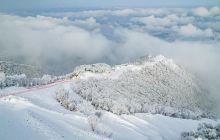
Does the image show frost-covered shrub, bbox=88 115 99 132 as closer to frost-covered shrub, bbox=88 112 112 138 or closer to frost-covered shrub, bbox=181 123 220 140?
frost-covered shrub, bbox=88 112 112 138

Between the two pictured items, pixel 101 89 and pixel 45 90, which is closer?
pixel 45 90

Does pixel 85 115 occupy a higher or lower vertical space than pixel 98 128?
higher

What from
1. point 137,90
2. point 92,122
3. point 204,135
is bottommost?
point 204,135

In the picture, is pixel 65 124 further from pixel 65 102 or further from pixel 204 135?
pixel 204 135

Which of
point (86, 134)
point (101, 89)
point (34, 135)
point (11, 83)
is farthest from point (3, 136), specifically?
point (101, 89)

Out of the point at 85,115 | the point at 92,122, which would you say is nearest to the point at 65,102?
the point at 85,115

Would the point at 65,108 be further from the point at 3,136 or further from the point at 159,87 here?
the point at 159,87

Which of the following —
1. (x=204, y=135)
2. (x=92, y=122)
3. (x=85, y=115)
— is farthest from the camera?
(x=85, y=115)

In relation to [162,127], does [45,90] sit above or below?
above

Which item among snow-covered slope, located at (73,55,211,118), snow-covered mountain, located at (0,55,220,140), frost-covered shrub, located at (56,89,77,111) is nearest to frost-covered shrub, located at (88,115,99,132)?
snow-covered mountain, located at (0,55,220,140)
